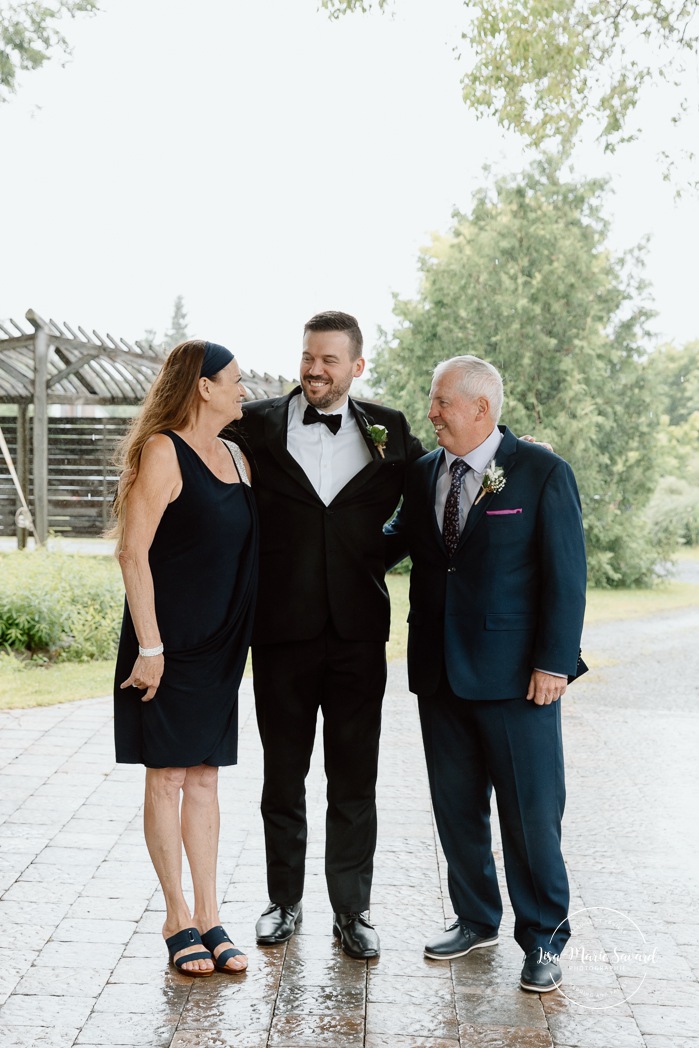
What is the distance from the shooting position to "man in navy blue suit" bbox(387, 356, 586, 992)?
3.00 meters

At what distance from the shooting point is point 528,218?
1527 cm

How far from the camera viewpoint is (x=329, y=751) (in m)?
3.39

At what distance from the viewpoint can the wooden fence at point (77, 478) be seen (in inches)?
513

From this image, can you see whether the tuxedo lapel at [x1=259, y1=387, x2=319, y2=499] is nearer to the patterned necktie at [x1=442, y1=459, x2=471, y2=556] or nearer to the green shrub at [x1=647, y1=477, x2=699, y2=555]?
the patterned necktie at [x1=442, y1=459, x2=471, y2=556]

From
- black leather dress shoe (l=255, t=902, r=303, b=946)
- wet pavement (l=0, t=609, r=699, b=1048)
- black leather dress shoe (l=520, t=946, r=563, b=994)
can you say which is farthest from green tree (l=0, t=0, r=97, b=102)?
black leather dress shoe (l=520, t=946, r=563, b=994)

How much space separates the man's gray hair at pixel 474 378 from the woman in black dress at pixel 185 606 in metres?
0.59

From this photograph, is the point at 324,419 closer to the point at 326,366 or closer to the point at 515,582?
the point at 326,366

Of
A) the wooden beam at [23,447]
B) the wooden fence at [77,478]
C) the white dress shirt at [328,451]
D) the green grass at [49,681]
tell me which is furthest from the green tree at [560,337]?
the white dress shirt at [328,451]

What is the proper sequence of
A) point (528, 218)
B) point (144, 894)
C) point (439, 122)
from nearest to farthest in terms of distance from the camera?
point (144, 894), point (528, 218), point (439, 122)

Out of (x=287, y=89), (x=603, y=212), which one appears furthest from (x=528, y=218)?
(x=287, y=89)

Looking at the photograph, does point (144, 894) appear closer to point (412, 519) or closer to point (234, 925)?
point (234, 925)

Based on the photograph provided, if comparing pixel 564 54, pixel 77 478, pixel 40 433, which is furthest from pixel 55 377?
pixel 564 54

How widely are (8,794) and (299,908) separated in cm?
190

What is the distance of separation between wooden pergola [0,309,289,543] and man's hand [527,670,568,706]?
8748 millimetres
